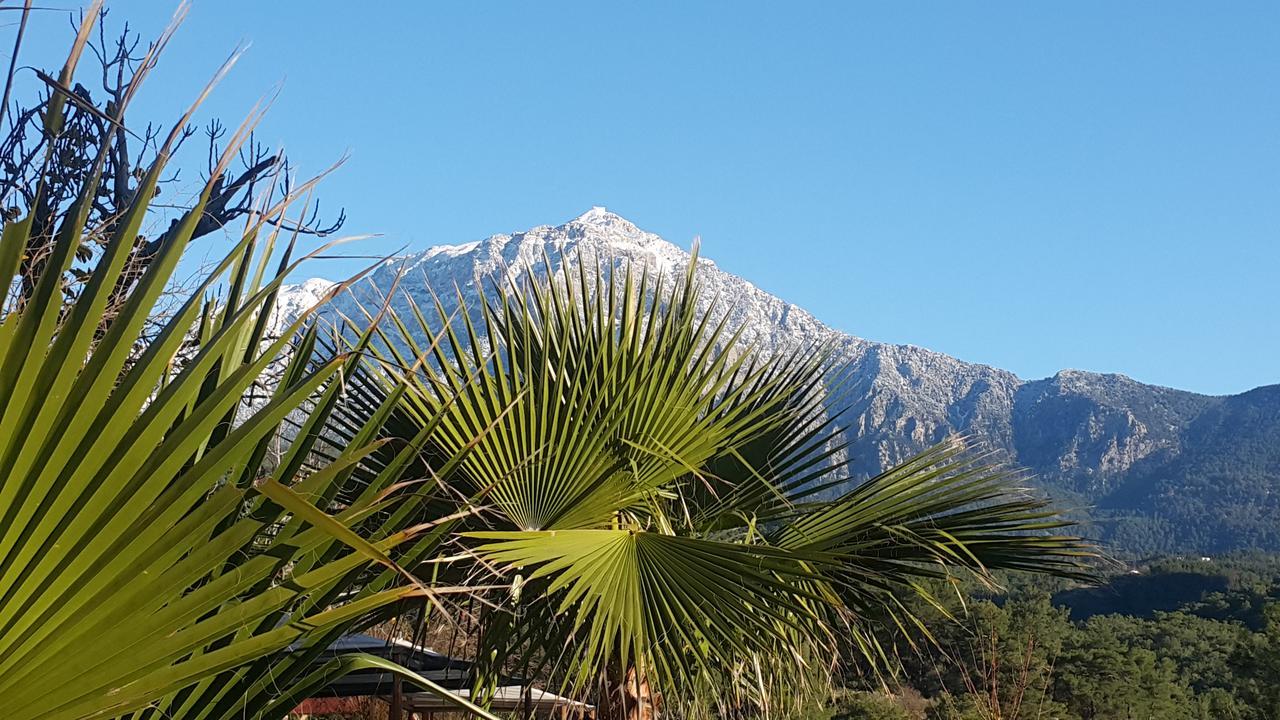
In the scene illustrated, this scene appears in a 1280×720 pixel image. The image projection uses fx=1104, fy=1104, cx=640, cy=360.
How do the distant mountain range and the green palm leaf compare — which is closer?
the green palm leaf

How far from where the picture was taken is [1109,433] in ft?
412

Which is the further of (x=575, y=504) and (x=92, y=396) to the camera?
(x=575, y=504)

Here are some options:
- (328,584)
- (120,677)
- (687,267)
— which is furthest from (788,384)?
(120,677)

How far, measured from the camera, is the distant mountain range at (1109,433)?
103438mm

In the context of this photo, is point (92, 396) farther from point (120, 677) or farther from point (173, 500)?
point (120, 677)

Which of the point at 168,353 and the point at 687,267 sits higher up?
the point at 687,267

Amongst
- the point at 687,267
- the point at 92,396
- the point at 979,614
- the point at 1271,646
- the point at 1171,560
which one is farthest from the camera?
the point at 1171,560

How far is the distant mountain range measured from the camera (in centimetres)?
10344

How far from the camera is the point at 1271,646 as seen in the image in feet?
78.6

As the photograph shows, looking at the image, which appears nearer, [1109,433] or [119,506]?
[119,506]

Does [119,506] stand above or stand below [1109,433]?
below

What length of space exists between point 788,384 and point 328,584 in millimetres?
3814

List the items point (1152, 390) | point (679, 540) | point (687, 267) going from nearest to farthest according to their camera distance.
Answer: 1. point (679, 540)
2. point (687, 267)
3. point (1152, 390)

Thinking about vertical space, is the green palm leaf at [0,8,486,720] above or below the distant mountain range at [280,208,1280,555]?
below
